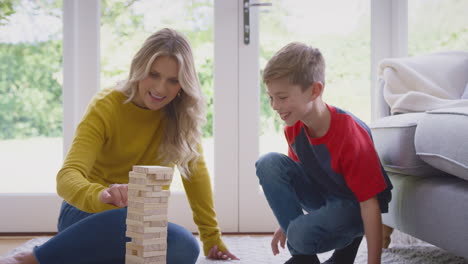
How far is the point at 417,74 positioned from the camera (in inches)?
65.5

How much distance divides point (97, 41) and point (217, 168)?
736 millimetres

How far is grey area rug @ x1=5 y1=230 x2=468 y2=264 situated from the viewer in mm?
1541

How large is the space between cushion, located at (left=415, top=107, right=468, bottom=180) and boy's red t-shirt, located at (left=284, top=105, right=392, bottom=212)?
0.38 ft

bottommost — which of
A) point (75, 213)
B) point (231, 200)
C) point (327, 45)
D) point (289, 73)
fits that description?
point (231, 200)

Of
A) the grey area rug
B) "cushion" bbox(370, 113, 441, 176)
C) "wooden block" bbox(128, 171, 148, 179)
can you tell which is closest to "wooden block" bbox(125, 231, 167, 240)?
"wooden block" bbox(128, 171, 148, 179)

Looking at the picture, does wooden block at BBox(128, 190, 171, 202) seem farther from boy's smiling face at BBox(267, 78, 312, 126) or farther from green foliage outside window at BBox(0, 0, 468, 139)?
green foliage outside window at BBox(0, 0, 468, 139)

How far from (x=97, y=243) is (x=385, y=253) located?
2.88 ft

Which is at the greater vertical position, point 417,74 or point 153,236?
point 417,74

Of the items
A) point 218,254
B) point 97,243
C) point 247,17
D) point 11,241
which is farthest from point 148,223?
point 247,17

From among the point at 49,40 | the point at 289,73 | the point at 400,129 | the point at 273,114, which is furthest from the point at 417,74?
the point at 49,40

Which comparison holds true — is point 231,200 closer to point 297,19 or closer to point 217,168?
point 217,168

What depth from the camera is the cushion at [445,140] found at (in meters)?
1.09

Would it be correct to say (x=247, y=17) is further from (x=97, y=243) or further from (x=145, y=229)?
(x=145, y=229)

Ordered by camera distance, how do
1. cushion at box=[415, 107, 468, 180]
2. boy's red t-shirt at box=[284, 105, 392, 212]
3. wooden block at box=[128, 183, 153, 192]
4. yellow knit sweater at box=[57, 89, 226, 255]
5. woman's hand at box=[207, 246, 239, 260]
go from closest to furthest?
wooden block at box=[128, 183, 153, 192] < cushion at box=[415, 107, 468, 180] < boy's red t-shirt at box=[284, 105, 392, 212] < yellow knit sweater at box=[57, 89, 226, 255] < woman's hand at box=[207, 246, 239, 260]
